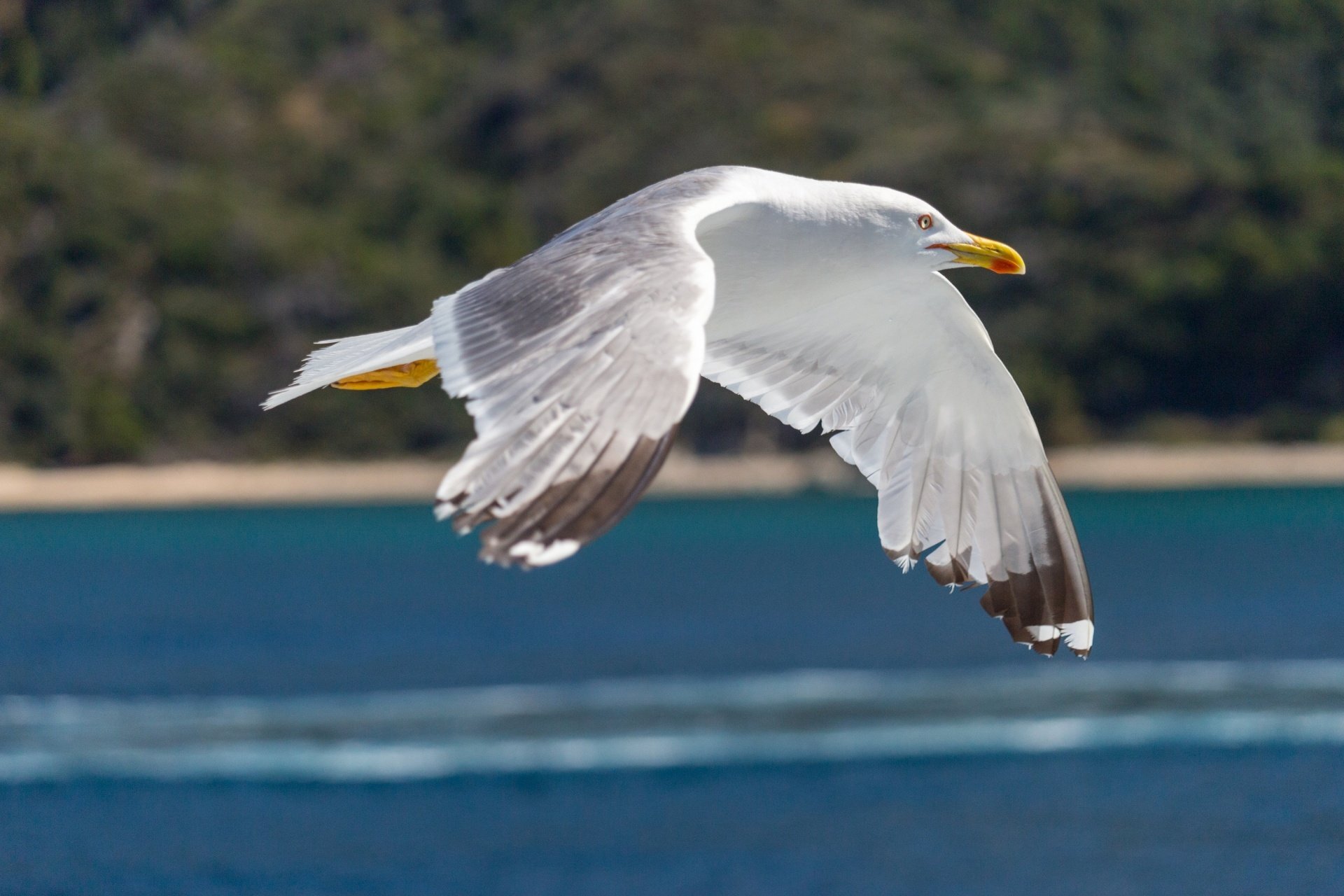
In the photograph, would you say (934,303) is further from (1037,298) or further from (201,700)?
(1037,298)

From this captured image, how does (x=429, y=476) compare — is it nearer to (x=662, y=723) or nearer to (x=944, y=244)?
(x=662, y=723)

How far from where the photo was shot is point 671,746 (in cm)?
2716

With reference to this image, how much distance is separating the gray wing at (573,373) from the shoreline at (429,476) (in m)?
54.1

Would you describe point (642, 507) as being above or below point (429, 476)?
below

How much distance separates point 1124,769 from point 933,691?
21.9 feet

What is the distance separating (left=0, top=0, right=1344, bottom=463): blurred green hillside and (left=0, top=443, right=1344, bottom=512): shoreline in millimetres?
903

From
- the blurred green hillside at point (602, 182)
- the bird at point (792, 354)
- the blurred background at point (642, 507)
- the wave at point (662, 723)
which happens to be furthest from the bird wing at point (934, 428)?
the blurred green hillside at point (602, 182)


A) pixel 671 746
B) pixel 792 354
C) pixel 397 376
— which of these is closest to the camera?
pixel 397 376

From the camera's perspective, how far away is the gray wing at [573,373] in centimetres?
429

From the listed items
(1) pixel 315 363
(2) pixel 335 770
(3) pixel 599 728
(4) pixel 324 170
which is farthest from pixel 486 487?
(4) pixel 324 170

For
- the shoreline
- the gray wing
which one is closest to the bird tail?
the gray wing

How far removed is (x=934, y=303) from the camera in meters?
7.10

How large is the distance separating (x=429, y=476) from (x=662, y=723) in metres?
38.9


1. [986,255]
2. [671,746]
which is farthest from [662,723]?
[986,255]
